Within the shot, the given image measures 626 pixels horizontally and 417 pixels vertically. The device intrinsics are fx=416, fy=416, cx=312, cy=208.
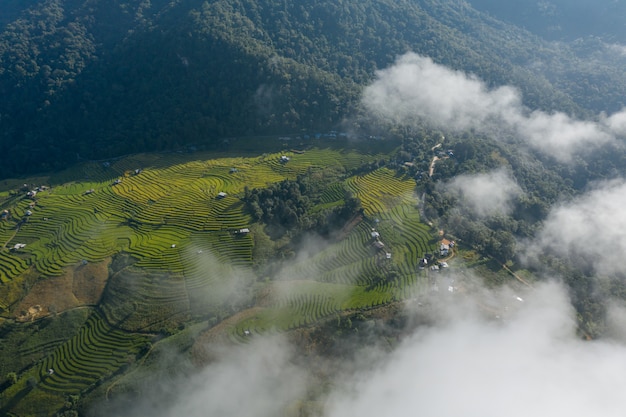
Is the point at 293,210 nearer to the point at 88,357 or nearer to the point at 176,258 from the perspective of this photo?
the point at 176,258

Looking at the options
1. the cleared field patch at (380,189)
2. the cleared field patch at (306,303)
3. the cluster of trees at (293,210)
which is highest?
the cleared field patch at (380,189)

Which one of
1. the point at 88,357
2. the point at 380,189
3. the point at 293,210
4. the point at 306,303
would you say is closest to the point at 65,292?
the point at 88,357

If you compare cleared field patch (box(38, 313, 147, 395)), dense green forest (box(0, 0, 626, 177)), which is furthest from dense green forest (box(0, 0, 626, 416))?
dense green forest (box(0, 0, 626, 177))

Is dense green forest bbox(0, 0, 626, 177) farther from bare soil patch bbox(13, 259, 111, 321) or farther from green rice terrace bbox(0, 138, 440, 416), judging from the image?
bare soil patch bbox(13, 259, 111, 321)

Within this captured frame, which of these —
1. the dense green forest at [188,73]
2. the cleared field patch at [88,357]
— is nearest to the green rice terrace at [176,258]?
the cleared field patch at [88,357]

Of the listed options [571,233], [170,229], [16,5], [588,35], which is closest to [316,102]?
[170,229]

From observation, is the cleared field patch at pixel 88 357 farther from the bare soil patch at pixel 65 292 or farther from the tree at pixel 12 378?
the bare soil patch at pixel 65 292

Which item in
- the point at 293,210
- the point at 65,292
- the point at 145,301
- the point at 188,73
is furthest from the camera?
the point at 188,73
